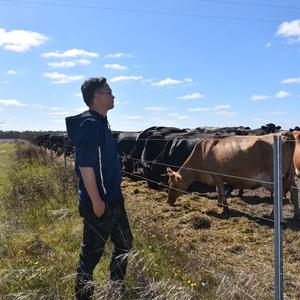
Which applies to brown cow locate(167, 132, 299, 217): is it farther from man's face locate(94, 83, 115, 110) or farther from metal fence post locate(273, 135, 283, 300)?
metal fence post locate(273, 135, 283, 300)

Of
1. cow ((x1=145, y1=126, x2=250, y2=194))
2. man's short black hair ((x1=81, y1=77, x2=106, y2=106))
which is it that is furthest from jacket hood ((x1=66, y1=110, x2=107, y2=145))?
cow ((x1=145, y1=126, x2=250, y2=194))

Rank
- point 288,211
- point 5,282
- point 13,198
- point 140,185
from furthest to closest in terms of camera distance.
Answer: point 140,185, point 288,211, point 13,198, point 5,282

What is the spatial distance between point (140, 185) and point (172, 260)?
9904 millimetres

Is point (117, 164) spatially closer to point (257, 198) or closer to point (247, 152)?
point (247, 152)

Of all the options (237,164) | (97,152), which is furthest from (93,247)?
(237,164)

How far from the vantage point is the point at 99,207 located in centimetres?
401

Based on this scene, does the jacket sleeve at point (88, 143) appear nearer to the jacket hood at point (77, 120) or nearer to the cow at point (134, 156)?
the jacket hood at point (77, 120)

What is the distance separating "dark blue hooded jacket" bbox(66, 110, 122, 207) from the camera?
13.2ft

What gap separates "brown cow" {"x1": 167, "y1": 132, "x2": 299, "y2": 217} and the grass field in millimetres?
553

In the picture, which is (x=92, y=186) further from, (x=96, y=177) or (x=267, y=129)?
(x=267, y=129)

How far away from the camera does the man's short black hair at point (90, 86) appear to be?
419 centimetres

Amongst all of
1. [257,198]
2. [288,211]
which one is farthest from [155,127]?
[288,211]

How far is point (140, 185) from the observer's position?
1474 cm

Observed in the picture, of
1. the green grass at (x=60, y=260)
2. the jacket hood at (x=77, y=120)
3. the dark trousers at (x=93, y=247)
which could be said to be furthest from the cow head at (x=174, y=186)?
the jacket hood at (x=77, y=120)
